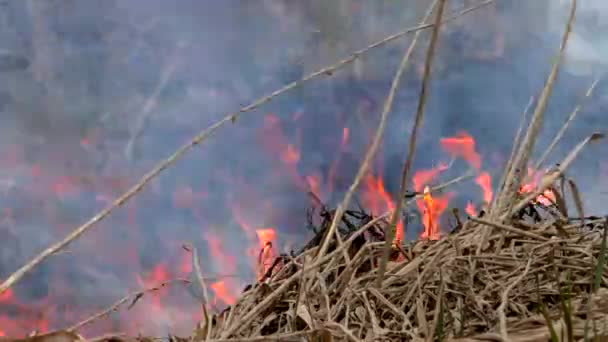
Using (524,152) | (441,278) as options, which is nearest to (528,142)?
(524,152)

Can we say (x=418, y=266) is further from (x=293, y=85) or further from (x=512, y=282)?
(x=293, y=85)

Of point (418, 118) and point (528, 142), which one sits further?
point (528, 142)

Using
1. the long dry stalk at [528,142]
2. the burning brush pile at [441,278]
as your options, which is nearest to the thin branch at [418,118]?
the burning brush pile at [441,278]

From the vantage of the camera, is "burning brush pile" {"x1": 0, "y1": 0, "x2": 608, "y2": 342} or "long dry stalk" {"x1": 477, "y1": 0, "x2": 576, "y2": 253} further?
"long dry stalk" {"x1": 477, "y1": 0, "x2": 576, "y2": 253}

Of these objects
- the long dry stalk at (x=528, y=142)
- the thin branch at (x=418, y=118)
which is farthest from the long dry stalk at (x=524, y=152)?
the thin branch at (x=418, y=118)

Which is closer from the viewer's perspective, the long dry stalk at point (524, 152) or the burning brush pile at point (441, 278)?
the burning brush pile at point (441, 278)

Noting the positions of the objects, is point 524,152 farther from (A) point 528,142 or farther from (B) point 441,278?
(B) point 441,278

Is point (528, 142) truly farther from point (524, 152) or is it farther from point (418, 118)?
point (418, 118)

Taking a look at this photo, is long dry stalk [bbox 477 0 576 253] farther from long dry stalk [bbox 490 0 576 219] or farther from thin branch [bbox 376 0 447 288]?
thin branch [bbox 376 0 447 288]

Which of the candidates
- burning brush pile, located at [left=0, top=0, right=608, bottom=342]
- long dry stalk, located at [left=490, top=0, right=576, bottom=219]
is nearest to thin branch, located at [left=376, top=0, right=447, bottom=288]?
burning brush pile, located at [left=0, top=0, right=608, bottom=342]

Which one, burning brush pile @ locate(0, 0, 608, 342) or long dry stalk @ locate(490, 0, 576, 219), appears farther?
long dry stalk @ locate(490, 0, 576, 219)

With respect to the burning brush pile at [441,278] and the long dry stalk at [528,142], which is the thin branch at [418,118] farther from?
the long dry stalk at [528,142]

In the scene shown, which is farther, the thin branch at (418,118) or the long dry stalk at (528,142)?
the long dry stalk at (528,142)

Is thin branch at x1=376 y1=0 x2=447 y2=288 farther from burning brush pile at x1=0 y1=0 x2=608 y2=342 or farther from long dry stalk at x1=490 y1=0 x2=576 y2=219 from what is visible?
long dry stalk at x1=490 y1=0 x2=576 y2=219
